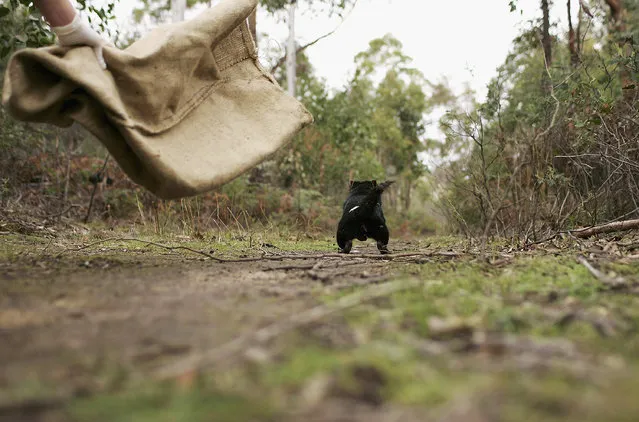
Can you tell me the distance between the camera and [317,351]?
1.23m

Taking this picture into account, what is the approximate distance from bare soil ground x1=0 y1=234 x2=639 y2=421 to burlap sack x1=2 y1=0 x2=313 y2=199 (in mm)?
829

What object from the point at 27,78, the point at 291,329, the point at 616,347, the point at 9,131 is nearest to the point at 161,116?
the point at 27,78

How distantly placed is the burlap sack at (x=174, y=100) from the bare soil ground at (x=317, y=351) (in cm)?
83

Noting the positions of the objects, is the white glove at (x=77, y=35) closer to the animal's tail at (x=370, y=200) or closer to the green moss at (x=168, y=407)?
the green moss at (x=168, y=407)

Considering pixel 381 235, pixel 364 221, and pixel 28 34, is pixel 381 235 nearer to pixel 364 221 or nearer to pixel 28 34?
pixel 364 221

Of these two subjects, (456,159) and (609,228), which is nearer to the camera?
(609,228)

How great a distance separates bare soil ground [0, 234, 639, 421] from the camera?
0.95m

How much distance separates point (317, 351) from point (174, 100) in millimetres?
2174

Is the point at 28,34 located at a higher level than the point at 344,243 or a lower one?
higher

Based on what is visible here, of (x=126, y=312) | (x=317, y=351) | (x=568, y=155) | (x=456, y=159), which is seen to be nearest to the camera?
(x=317, y=351)

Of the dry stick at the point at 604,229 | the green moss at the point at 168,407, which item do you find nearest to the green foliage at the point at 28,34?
the green moss at the point at 168,407

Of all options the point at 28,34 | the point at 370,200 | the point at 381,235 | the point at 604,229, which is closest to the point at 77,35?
the point at 28,34

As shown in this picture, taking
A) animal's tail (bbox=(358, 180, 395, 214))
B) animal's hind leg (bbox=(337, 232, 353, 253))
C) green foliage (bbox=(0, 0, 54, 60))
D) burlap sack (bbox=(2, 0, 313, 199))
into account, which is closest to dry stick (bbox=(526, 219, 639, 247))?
animal's tail (bbox=(358, 180, 395, 214))

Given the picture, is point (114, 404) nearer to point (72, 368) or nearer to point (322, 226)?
point (72, 368)
